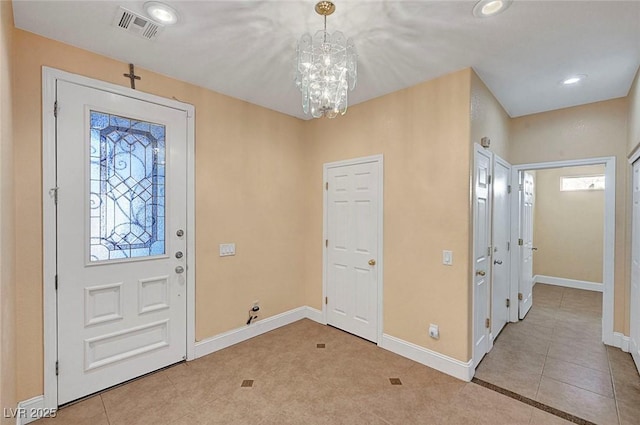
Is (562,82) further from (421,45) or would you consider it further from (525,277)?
(525,277)

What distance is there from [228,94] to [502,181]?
339 centimetres

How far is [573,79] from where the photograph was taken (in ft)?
8.85

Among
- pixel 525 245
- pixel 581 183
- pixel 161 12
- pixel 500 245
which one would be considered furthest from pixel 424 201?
pixel 581 183

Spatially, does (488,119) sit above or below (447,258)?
above

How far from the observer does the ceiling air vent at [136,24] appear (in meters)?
1.84

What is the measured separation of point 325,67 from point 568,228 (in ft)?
21.1

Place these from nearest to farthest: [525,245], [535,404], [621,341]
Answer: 1. [535,404]
2. [621,341]
3. [525,245]

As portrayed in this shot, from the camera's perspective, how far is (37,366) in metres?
2.03

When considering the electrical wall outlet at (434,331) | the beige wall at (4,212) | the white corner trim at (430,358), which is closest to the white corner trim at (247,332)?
the white corner trim at (430,358)

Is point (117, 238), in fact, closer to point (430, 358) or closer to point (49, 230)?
point (49, 230)

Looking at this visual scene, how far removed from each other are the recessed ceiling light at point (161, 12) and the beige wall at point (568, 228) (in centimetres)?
685

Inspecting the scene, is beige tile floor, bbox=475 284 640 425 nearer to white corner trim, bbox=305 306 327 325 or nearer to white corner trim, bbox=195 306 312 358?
white corner trim, bbox=305 306 327 325

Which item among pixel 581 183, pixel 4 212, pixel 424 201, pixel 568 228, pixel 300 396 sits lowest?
pixel 300 396

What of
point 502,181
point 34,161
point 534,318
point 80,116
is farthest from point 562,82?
point 34,161
